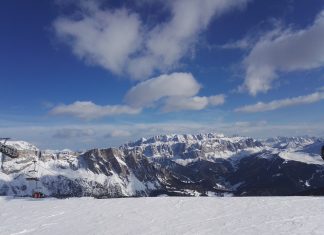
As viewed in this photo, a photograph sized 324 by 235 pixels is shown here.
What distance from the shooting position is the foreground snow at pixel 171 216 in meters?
22.2

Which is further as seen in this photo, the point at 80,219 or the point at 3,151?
the point at 3,151

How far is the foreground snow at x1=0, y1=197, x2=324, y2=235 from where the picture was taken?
2219 cm

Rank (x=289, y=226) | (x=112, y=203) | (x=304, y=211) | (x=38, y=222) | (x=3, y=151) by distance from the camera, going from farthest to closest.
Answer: (x=3, y=151), (x=112, y=203), (x=38, y=222), (x=304, y=211), (x=289, y=226)

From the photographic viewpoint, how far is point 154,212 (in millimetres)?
28578

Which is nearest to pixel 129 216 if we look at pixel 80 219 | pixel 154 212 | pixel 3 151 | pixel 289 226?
Answer: pixel 154 212

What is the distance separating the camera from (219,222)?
23.8 metres

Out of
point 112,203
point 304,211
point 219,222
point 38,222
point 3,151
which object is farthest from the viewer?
point 3,151

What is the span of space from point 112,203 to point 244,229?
51.3ft

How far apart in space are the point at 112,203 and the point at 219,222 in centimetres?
1304

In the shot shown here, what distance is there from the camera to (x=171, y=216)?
87.7 ft

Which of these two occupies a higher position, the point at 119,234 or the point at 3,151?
the point at 3,151

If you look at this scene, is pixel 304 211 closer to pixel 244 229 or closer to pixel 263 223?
pixel 263 223

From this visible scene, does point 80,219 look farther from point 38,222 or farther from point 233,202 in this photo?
point 233,202

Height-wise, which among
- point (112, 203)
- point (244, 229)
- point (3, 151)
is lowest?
point (244, 229)
